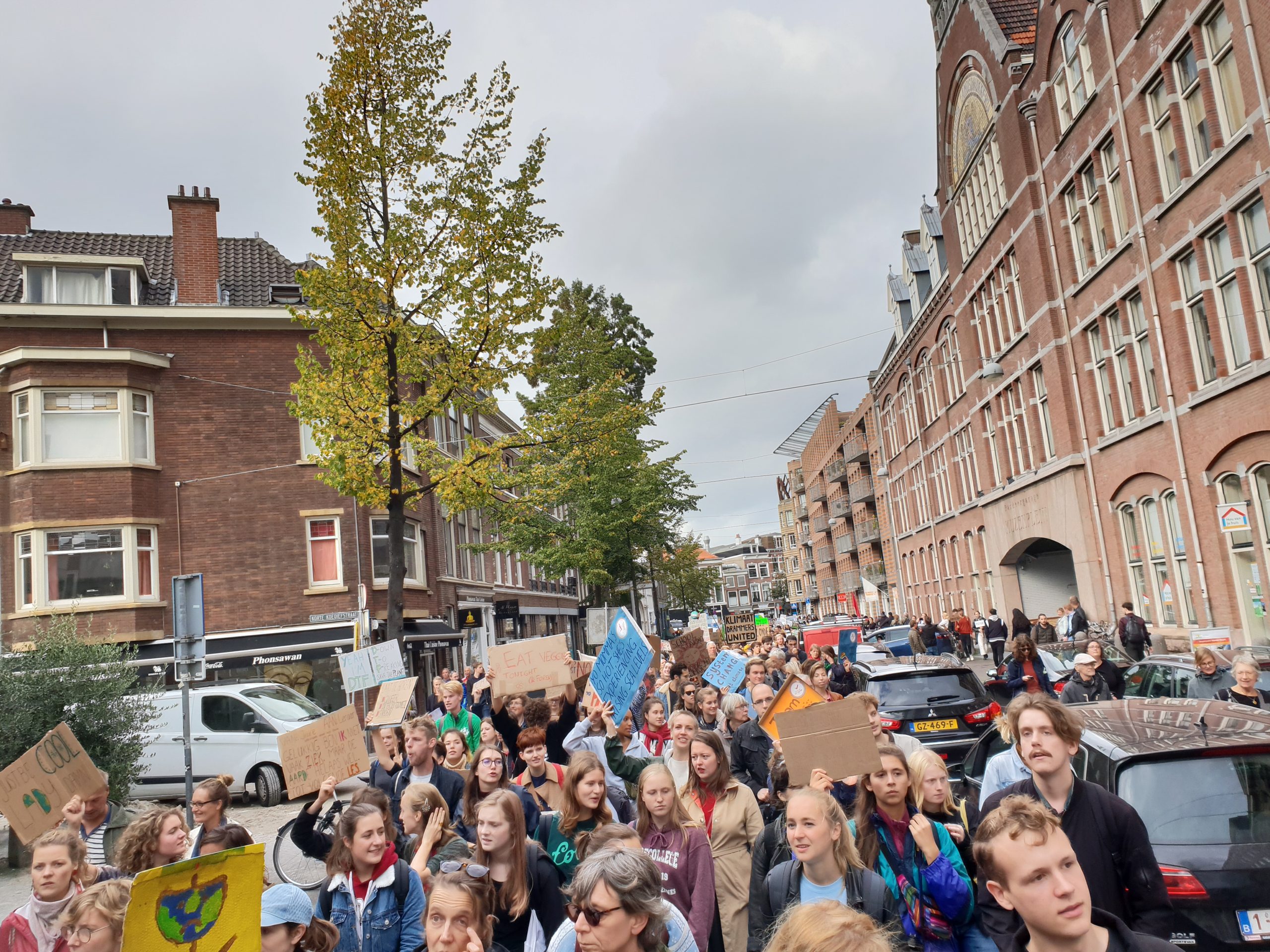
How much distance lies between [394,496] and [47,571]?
12.3 m

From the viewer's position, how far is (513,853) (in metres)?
4.61

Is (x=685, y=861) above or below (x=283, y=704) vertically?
below

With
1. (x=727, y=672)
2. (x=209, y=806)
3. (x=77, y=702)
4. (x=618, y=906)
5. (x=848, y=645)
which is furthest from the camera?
(x=848, y=645)

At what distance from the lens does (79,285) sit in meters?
26.2

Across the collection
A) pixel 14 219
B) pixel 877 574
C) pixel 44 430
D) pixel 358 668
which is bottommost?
pixel 358 668

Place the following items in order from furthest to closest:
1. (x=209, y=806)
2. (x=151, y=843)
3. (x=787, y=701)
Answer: (x=787, y=701), (x=209, y=806), (x=151, y=843)

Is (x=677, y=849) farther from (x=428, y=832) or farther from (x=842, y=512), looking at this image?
(x=842, y=512)

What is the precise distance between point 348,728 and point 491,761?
172cm

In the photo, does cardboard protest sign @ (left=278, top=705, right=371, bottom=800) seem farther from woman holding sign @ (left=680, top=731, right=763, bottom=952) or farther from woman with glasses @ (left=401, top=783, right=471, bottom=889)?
woman holding sign @ (left=680, top=731, right=763, bottom=952)

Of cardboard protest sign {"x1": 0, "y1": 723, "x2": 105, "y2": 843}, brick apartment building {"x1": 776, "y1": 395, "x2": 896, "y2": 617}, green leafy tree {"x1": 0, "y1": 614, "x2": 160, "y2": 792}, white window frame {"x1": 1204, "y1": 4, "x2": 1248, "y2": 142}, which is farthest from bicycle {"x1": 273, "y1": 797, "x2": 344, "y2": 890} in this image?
brick apartment building {"x1": 776, "y1": 395, "x2": 896, "y2": 617}

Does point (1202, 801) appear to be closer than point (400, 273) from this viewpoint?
Yes

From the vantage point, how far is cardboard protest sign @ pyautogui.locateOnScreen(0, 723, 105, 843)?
6.60m

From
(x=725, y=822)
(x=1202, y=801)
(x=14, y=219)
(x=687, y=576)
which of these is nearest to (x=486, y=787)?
(x=725, y=822)

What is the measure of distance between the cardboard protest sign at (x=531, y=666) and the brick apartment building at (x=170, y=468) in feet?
50.8
